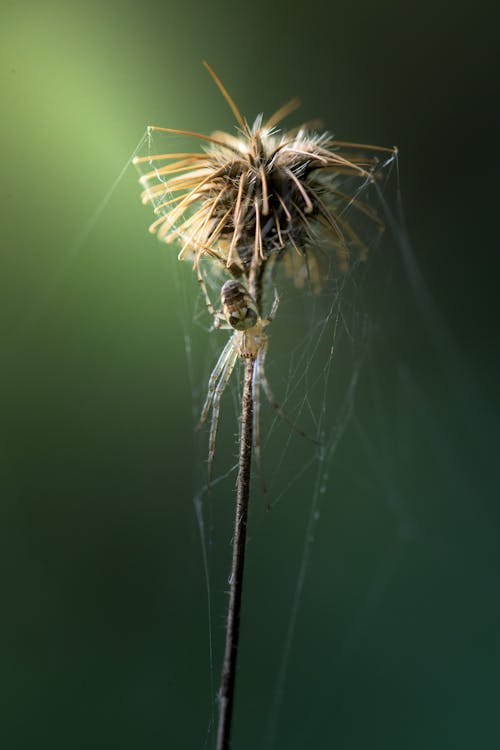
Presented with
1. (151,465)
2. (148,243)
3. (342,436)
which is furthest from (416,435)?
(148,243)

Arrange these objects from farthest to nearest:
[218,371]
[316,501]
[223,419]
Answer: [316,501], [223,419], [218,371]

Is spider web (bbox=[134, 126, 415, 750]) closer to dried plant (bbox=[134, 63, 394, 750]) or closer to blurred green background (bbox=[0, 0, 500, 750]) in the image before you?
blurred green background (bbox=[0, 0, 500, 750])

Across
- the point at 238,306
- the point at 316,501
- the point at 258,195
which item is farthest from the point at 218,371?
the point at 316,501

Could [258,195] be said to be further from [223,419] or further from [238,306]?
[223,419]

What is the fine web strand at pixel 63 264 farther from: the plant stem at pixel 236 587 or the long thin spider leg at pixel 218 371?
the plant stem at pixel 236 587

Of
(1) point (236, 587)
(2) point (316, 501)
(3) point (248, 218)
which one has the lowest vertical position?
(1) point (236, 587)

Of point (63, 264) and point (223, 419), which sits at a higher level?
point (63, 264)

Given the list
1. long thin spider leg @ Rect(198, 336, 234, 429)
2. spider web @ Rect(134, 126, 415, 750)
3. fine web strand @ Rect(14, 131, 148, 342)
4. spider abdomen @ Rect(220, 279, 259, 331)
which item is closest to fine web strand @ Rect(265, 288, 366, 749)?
spider web @ Rect(134, 126, 415, 750)
